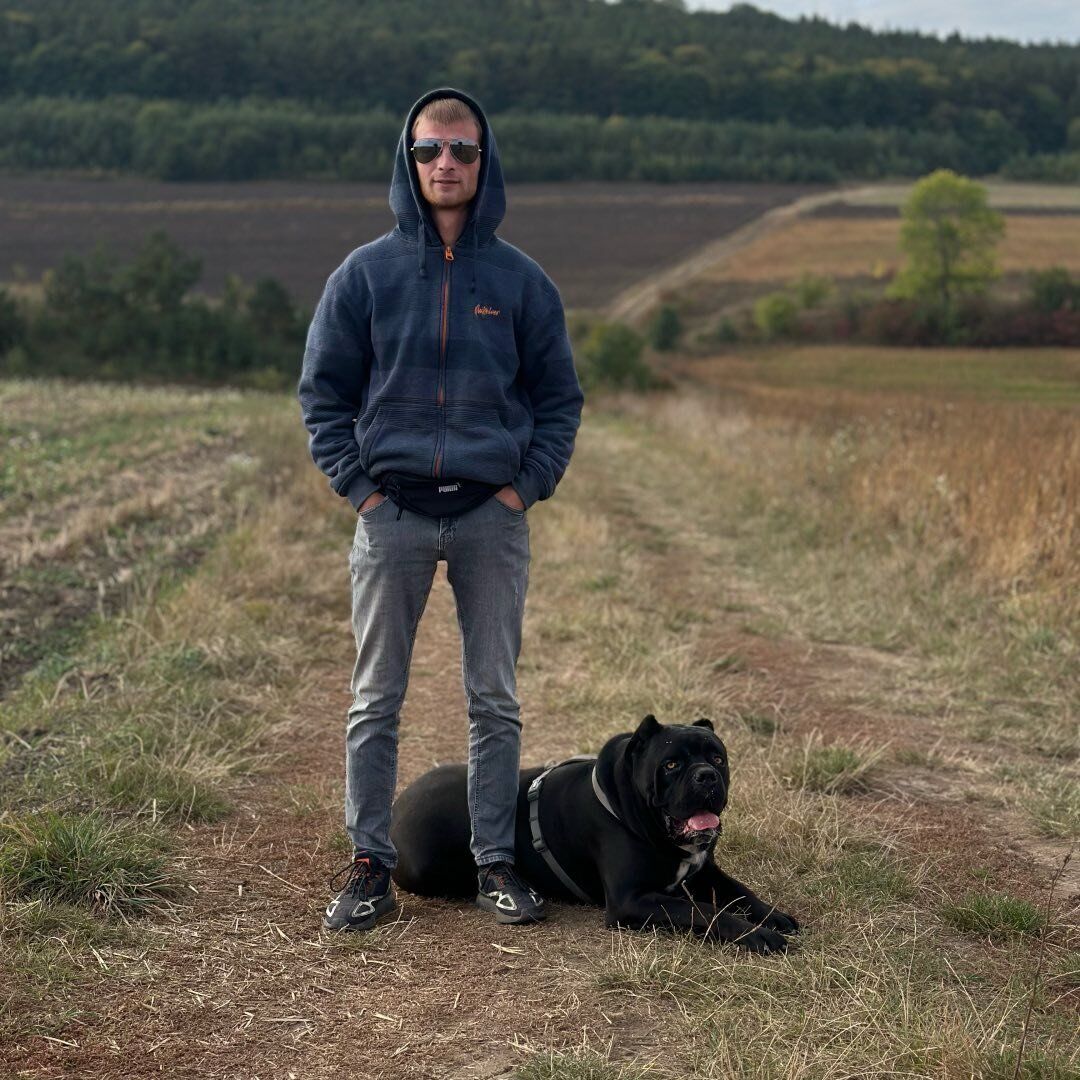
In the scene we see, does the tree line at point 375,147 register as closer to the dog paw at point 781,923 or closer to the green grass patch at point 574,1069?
the dog paw at point 781,923

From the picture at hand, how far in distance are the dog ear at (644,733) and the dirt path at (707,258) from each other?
49653mm

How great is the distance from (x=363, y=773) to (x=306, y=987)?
72cm

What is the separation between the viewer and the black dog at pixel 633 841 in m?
3.76

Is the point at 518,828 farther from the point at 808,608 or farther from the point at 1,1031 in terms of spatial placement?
the point at 808,608

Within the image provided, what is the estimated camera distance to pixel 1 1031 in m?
3.20

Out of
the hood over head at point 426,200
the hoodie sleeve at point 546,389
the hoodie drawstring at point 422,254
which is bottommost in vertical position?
the hoodie sleeve at point 546,389

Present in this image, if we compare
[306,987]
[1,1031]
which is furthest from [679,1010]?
[1,1031]

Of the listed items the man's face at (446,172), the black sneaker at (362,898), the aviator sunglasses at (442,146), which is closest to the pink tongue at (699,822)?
the black sneaker at (362,898)

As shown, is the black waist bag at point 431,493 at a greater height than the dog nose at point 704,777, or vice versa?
the black waist bag at point 431,493

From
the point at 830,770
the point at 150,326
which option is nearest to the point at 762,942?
the point at 830,770

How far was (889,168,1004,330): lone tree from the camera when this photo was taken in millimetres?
45531

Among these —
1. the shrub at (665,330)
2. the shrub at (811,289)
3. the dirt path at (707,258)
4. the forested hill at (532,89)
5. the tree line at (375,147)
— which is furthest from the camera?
the forested hill at (532,89)

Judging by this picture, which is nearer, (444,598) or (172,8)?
(444,598)

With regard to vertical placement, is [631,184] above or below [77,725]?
above
